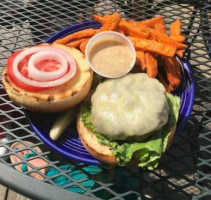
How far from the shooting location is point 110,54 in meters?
1.59

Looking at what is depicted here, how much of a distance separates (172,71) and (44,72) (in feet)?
1.88

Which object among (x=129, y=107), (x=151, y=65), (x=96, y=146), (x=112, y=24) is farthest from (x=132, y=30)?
(x=96, y=146)

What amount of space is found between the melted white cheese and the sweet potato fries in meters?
0.13

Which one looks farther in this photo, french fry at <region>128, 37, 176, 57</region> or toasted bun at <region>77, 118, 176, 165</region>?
french fry at <region>128, 37, 176, 57</region>

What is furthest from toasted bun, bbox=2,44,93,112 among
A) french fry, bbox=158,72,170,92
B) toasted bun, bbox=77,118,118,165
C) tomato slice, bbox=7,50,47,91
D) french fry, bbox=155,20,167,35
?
french fry, bbox=155,20,167,35

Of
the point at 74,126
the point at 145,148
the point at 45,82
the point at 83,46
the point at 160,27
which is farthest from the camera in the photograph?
the point at 160,27

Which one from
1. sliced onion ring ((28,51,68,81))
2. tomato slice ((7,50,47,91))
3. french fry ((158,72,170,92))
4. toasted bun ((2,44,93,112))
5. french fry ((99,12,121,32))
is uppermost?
french fry ((99,12,121,32))

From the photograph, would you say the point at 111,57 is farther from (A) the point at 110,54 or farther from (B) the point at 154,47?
(B) the point at 154,47

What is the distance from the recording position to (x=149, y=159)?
1.28 metres

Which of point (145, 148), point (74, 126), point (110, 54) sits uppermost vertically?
point (110, 54)

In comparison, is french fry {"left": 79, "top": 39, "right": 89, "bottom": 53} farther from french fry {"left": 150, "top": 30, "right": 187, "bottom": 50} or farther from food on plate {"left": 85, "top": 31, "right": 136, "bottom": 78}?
french fry {"left": 150, "top": 30, "right": 187, "bottom": 50}

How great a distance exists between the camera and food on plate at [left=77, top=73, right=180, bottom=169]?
127cm

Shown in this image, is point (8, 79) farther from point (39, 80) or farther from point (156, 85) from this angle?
point (156, 85)

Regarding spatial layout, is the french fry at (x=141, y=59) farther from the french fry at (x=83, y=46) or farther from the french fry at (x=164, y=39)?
the french fry at (x=83, y=46)
